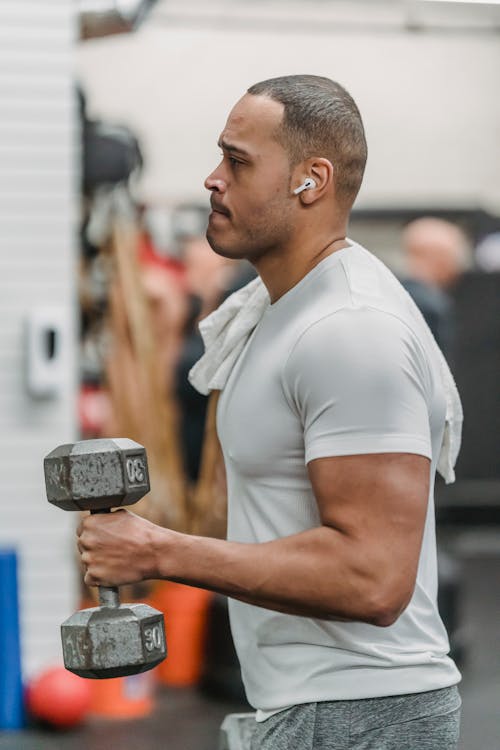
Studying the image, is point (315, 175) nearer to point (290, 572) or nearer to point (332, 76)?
point (290, 572)

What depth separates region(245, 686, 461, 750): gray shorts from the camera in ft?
5.77

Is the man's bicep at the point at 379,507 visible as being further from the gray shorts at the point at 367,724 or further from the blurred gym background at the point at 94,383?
the blurred gym background at the point at 94,383

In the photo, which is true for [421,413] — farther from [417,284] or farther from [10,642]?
[417,284]

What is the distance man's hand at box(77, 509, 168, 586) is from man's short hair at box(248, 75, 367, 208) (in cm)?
54

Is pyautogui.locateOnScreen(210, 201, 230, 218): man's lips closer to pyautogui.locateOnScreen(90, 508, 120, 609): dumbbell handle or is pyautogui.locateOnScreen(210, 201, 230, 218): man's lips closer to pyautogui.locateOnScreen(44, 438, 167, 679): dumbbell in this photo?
pyautogui.locateOnScreen(44, 438, 167, 679): dumbbell

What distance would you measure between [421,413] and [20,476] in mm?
3058

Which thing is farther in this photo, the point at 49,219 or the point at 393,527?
the point at 49,219

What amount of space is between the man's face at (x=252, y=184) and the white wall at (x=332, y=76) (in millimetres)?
9498

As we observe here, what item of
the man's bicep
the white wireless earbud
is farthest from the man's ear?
the man's bicep

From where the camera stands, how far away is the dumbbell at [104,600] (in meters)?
1.72

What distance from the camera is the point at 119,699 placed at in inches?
182

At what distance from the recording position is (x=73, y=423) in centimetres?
459

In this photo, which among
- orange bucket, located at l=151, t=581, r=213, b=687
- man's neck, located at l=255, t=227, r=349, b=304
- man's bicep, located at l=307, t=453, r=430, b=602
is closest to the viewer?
man's bicep, located at l=307, t=453, r=430, b=602

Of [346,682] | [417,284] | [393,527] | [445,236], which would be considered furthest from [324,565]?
[445,236]
